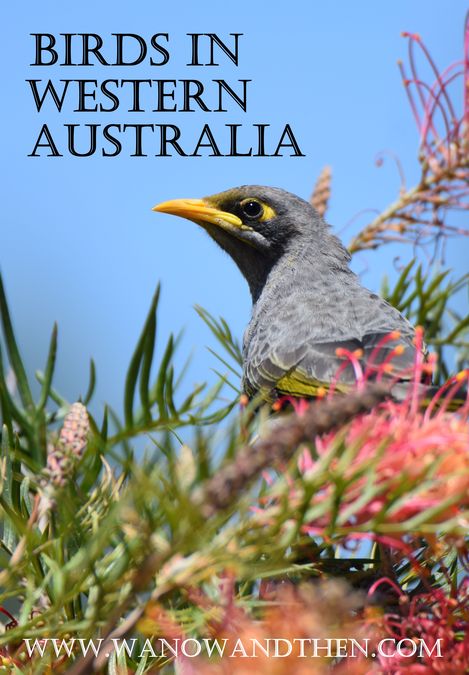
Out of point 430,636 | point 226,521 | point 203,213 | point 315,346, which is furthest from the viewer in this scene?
point 203,213

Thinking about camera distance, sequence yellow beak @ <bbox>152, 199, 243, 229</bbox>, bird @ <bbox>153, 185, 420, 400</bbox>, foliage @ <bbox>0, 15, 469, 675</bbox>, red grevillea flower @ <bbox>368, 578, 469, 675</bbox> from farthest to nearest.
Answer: yellow beak @ <bbox>152, 199, 243, 229</bbox> → bird @ <bbox>153, 185, 420, 400</bbox> → red grevillea flower @ <bbox>368, 578, 469, 675</bbox> → foliage @ <bbox>0, 15, 469, 675</bbox>

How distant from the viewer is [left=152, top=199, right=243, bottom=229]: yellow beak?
550 cm

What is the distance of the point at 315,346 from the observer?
418 cm

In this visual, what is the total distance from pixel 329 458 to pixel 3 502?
77 cm

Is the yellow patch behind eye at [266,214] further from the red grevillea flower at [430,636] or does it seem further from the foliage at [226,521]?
the red grevillea flower at [430,636]

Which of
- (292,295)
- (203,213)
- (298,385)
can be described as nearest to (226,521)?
(298,385)

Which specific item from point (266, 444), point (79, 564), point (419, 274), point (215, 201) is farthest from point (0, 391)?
point (215, 201)

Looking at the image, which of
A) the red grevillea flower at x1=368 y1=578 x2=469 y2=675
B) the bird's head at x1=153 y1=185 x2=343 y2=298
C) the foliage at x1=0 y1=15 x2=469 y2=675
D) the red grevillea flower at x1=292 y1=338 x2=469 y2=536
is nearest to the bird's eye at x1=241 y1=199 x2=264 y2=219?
the bird's head at x1=153 y1=185 x2=343 y2=298

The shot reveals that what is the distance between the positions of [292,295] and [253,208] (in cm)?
80

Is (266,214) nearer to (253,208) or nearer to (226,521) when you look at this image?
(253,208)

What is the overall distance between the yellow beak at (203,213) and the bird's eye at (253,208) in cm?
7

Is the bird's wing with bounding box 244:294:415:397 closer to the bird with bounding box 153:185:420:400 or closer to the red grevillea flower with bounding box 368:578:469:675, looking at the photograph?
the bird with bounding box 153:185:420:400

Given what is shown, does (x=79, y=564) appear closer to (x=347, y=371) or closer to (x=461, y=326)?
(x=461, y=326)

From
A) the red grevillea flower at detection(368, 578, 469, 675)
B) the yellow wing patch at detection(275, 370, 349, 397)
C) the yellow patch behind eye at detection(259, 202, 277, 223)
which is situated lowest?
the red grevillea flower at detection(368, 578, 469, 675)
